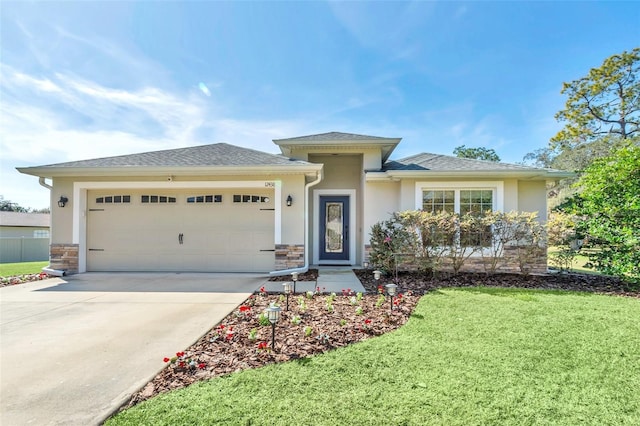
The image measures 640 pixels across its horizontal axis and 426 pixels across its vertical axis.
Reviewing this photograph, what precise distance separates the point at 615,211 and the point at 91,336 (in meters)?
10.4

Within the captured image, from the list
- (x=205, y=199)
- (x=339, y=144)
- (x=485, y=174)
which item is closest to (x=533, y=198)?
(x=485, y=174)

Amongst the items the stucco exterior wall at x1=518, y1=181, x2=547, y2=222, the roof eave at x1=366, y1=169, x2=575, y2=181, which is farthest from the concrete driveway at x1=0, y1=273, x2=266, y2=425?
the stucco exterior wall at x1=518, y1=181, x2=547, y2=222

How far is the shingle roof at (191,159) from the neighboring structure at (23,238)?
10.3 metres

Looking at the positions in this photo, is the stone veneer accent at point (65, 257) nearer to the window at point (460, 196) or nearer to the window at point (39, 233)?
the window at point (460, 196)

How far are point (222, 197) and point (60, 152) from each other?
40.7 feet

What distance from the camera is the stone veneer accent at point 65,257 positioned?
8.43 metres

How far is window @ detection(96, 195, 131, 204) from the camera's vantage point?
8766 millimetres

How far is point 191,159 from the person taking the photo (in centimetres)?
885

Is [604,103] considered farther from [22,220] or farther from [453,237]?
[22,220]

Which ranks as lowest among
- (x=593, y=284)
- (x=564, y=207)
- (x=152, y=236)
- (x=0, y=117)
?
(x=593, y=284)

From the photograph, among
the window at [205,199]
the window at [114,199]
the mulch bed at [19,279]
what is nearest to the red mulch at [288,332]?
the window at [205,199]

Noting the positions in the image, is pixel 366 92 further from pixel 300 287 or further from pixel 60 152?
pixel 60 152

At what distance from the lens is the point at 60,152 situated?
15086mm

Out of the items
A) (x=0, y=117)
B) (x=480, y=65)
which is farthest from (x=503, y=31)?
(x=0, y=117)
